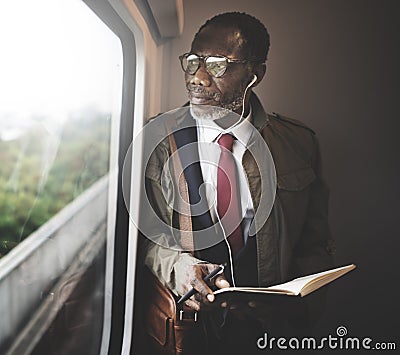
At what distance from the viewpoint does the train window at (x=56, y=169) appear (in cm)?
116

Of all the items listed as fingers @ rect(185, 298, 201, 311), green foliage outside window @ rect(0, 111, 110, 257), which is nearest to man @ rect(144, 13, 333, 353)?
fingers @ rect(185, 298, 201, 311)

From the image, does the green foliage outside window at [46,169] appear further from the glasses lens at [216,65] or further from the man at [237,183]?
the glasses lens at [216,65]

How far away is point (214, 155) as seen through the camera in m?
1.61

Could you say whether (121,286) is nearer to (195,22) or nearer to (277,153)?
(277,153)

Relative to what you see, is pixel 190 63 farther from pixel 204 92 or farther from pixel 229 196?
pixel 229 196

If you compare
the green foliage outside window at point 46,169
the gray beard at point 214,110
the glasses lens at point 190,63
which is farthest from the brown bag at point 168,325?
the glasses lens at point 190,63

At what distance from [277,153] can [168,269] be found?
463 millimetres

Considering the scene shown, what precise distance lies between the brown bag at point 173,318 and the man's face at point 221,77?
0.50ft

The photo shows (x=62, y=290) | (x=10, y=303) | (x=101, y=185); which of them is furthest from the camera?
(x=101, y=185)

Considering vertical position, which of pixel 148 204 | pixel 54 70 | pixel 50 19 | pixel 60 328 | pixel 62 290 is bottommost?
pixel 60 328

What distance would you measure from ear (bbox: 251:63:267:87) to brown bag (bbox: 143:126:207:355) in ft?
0.96

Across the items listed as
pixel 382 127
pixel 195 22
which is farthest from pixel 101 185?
pixel 382 127

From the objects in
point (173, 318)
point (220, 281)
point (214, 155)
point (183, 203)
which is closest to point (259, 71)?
point (214, 155)

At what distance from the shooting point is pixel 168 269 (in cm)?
161
